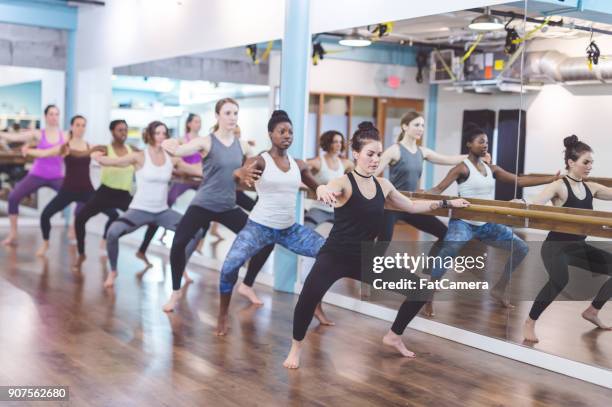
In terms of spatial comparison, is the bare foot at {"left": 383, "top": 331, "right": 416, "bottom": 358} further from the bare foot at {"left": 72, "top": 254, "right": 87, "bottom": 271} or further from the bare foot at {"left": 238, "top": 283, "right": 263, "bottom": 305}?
the bare foot at {"left": 72, "top": 254, "right": 87, "bottom": 271}

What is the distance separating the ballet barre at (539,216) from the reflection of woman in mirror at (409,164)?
297 mm

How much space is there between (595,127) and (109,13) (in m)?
6.95

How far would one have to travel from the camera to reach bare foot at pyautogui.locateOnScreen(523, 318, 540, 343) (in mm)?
4581

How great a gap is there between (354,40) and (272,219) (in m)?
1.60

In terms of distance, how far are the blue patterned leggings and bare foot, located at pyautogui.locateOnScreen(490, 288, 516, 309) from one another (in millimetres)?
1068

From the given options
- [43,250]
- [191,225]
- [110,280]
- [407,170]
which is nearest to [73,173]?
[43,250]

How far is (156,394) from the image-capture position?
3.75m

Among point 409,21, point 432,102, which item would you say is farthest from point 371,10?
point 432,102

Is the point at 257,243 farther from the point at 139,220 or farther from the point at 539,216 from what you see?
the point at 539,216

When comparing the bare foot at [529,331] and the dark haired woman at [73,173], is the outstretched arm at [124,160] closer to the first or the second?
the dark haired woman at [73,173]

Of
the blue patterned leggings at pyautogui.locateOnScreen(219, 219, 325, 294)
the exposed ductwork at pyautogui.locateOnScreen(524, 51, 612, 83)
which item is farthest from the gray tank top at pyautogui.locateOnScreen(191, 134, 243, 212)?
the exposed ductwork at pyautogui.locateOnScreen(524, 51, 612, 83)

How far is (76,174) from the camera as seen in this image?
784cm

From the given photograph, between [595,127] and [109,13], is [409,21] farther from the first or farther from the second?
[109,13]

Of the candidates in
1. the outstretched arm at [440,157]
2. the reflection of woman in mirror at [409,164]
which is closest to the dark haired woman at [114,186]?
the reflection of woman in mirror at [409,164]
